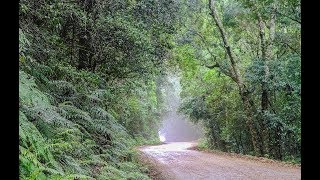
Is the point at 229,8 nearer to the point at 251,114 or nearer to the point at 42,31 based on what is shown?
the point at 251,114

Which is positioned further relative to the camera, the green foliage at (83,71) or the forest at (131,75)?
the forest at (131,75)

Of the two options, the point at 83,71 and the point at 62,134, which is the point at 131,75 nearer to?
the point at 83,71

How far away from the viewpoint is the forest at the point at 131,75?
665cm

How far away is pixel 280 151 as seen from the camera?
60.2 ft

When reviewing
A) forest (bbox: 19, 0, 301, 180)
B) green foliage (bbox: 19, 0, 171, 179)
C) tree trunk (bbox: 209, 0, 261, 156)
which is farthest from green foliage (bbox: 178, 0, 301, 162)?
green foliage (bbox: 19, 0, 171, 179)

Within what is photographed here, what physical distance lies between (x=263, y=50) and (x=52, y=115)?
14.2 m

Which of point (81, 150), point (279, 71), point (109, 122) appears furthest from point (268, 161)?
point (81, 150)

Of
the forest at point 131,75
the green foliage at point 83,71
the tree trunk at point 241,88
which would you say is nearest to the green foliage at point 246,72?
the forest at point 131,75

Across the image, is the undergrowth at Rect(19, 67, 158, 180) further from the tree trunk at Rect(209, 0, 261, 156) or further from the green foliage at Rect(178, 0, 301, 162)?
the tree trunk at Rect(209, 0, 261, 156)

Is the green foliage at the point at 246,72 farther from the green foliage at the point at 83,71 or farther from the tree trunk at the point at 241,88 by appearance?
the green foliage at the point at 83,71

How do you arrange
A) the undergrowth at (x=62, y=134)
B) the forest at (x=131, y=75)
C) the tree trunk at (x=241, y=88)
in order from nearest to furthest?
1. the undergrowth at (x=62, y=134)
2. the forest at (x=131, y=75)
3. the tree trunk at (x=241, y=88)

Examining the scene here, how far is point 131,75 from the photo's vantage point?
1441 cm

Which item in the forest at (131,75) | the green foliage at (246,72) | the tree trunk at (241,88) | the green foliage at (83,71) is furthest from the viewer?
the tree trunk at (241,88)

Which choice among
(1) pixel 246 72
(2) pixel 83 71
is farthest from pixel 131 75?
(1) pixel 246 72
